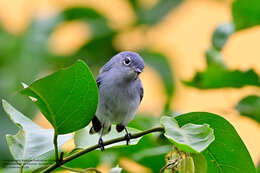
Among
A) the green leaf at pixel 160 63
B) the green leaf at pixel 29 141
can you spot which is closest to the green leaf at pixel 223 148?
the green leaf at pixel 29 141

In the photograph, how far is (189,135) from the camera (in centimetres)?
158

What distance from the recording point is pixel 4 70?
15.6 ft

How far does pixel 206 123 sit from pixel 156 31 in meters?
3.50

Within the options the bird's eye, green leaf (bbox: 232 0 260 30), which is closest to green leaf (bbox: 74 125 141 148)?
the bird's eye

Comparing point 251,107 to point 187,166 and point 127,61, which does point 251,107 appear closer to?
point 127,61

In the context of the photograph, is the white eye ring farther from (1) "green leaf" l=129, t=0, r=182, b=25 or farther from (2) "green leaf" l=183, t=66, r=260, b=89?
(1) "green leaf" l=129, t=0, r=182, b=25

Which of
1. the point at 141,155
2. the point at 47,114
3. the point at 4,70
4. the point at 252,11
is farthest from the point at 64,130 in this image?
the point at 4,70

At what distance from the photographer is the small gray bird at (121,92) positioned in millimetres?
2762

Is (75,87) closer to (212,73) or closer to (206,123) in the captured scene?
(206,123)

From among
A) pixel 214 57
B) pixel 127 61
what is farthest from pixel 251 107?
pixel 127 61

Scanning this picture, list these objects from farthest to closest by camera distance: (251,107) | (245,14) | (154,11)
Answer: (154,11) < (245,14) < (251,107)

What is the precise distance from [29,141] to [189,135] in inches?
27.0

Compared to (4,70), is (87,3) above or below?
above

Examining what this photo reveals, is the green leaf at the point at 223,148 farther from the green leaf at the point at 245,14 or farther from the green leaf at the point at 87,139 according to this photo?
the green leaf at the point at 245,14
